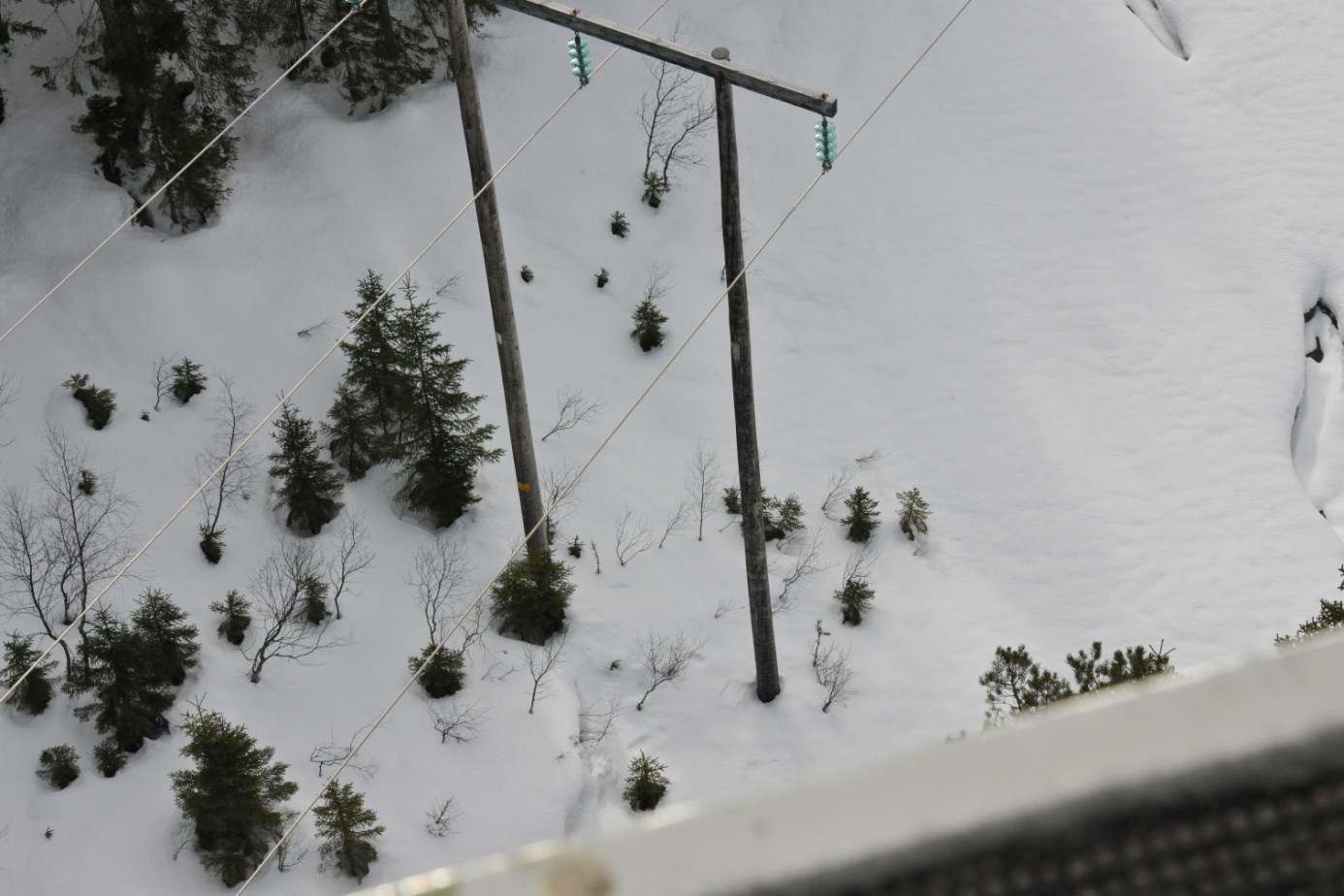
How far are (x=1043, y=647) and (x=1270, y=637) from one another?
2223mm

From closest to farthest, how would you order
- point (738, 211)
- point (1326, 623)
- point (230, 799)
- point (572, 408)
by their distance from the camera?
point (738, 211) → point (1326, 623) → point (230, 799) → point (572, 408)

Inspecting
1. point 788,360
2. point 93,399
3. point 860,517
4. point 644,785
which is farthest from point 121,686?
point 788,360

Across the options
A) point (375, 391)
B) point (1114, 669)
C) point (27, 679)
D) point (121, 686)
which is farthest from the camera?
point (375, 391)

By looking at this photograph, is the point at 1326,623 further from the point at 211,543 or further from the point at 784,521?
the point at 211,543

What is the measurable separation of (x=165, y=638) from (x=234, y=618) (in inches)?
25.7

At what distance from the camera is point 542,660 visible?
13.5 metres

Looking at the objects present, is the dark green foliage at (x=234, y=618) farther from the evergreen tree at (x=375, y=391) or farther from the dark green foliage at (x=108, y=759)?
the evergreen tree at (x=375, y=391)

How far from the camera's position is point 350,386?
15.5 metres

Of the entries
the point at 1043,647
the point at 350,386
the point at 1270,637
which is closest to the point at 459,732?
the point at 350,386

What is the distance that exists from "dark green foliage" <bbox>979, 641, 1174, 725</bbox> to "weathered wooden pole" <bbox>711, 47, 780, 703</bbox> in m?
2.02

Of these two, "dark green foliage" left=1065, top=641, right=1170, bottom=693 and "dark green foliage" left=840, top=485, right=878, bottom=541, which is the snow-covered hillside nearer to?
"dark green foliage" left=840, top=485, right=878, bottom=541

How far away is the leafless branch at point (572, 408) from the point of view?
53.6 feet

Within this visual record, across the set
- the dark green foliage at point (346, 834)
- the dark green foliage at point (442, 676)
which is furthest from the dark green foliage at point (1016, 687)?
the dark green foliage at point (346, 834)

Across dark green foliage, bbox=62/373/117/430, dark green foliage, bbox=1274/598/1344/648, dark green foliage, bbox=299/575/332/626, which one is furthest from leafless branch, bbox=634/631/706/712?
dark green foliage, bbox=62/373/117/430
